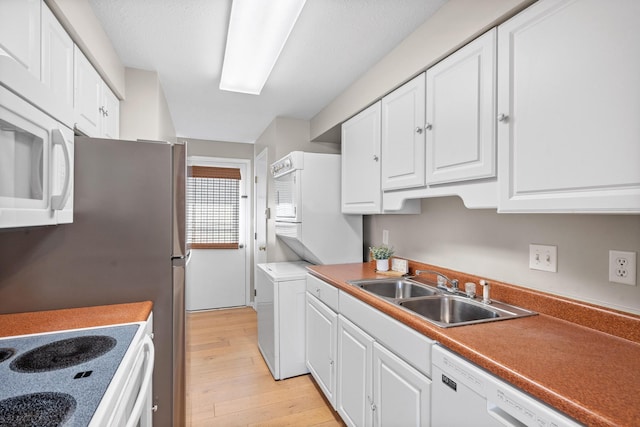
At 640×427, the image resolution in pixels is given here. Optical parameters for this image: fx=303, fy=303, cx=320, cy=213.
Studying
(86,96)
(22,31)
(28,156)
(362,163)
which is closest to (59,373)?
(28,156)

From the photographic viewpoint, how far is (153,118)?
220 centimetres

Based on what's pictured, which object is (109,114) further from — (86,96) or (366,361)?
(366,361)

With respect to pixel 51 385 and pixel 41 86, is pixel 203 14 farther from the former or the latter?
pixel 51 385

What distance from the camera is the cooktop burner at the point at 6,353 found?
0.96m

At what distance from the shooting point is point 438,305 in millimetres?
1622

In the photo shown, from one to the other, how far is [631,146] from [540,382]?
69cm

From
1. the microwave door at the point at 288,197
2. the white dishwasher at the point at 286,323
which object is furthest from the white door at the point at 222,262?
the white dishwasher at the point at 286,323

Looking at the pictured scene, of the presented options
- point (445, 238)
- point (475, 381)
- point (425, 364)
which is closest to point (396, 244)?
point (445, 238)

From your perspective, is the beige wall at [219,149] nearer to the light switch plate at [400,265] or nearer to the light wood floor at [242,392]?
the light wood floor at [242,392]

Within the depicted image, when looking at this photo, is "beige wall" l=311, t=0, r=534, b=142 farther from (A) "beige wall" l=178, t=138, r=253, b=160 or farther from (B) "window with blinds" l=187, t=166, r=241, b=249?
(B) "window with blinds" l=187, t=166, r=241, b=249

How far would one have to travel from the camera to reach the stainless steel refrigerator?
54.3 inches

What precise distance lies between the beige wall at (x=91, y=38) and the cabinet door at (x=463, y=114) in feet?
5.62

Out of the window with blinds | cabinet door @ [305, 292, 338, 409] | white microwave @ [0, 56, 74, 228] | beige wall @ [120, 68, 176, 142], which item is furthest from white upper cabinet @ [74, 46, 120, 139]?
the window with blinds

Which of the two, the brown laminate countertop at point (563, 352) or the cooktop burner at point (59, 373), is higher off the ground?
the brown laminate countertop at point (563, 352)
